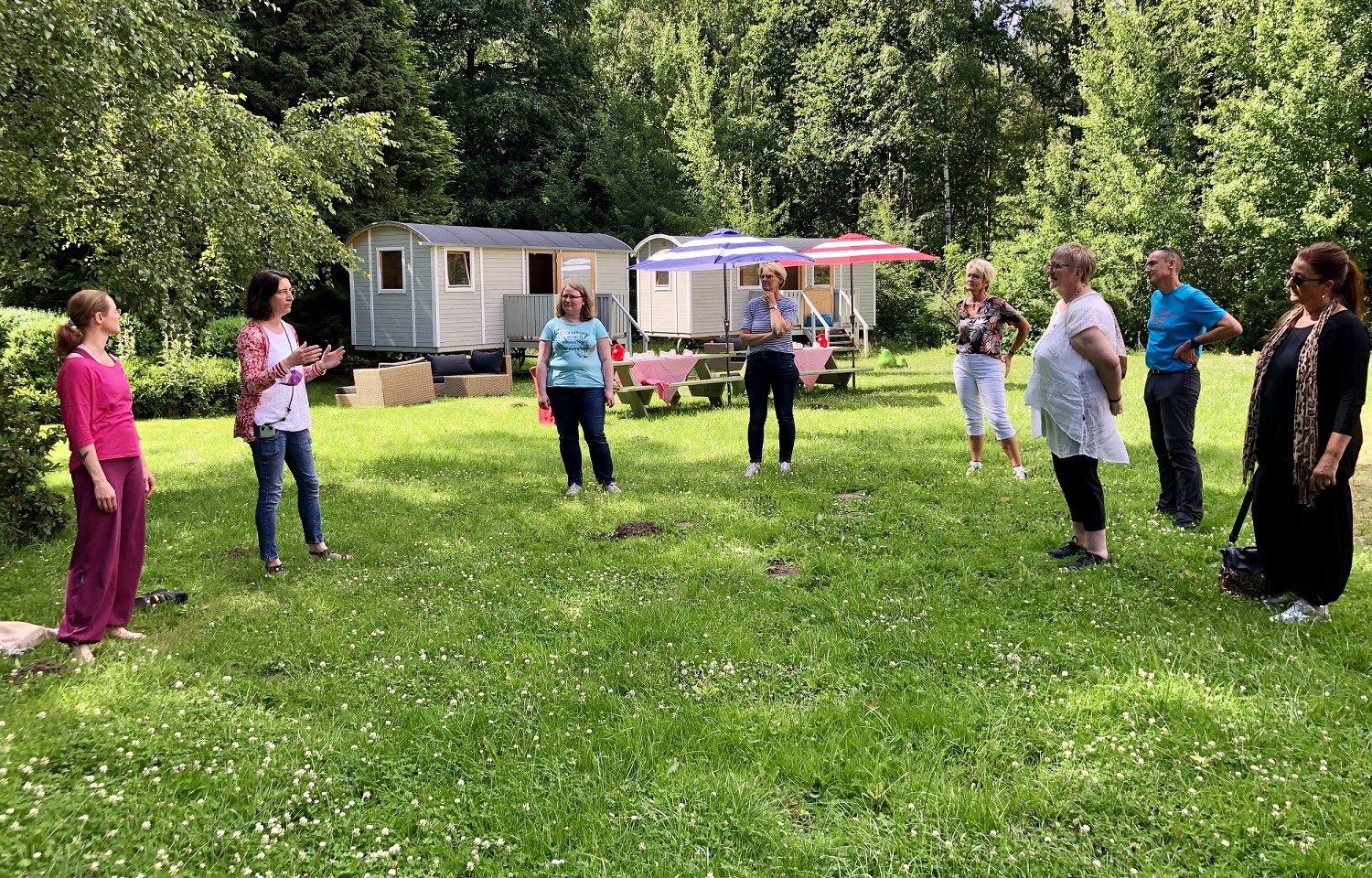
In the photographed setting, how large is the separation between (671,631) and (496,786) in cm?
150

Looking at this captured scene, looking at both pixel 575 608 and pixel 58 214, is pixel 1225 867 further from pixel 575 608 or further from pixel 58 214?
pixel 58 214

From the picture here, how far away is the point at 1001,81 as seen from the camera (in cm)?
3072

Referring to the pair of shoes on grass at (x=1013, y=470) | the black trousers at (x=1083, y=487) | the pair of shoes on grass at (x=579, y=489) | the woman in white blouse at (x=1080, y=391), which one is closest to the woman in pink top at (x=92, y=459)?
the pair of shoes on grass at (x=579, y=489)

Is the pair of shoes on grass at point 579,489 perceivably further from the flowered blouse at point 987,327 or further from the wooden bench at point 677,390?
the wooden bench at point 677,390

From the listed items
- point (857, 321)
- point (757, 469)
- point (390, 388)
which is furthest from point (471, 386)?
point (757, 469)

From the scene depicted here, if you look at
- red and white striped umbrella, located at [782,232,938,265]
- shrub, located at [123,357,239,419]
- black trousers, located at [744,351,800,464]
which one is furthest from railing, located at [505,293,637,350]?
black trousers, located at [744,351,800,464]

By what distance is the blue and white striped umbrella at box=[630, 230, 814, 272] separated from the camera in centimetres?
1395

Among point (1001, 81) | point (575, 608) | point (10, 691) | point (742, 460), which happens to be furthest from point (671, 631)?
point (1001, 81)

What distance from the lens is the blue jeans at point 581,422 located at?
7.68 metres

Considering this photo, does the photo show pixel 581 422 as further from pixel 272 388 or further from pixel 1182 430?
pixel 1182 430

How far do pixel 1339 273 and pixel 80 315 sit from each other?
5.91 m

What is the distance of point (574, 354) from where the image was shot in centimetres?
760

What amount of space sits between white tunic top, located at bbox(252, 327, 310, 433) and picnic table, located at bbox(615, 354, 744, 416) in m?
6.97

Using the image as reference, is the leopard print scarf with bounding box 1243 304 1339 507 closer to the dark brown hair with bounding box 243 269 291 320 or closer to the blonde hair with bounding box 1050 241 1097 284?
the blonde hair with bounding box 1050 241 1097 284
